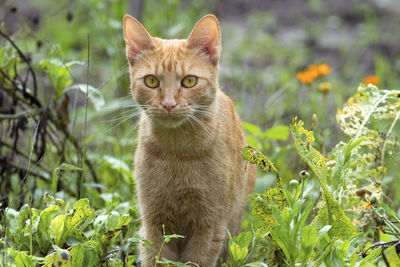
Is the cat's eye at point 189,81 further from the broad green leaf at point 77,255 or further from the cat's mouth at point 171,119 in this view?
the broad green leaf at point 77,255

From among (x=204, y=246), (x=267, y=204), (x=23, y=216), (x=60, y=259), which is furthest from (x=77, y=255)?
(x=267, y=204)

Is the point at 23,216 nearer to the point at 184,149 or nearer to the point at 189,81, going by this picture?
the point at 184,149

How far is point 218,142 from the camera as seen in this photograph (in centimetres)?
259

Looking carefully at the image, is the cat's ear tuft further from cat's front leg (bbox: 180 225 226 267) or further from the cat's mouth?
cat's front leg (bbox: 180 225 226 267)

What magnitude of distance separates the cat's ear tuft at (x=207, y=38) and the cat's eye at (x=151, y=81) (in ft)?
0.82

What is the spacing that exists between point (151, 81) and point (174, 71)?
12cm

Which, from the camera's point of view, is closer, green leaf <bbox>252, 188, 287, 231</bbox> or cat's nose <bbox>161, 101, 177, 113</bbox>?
green leaf <bbox>252, 188, 287, 231</bbox>

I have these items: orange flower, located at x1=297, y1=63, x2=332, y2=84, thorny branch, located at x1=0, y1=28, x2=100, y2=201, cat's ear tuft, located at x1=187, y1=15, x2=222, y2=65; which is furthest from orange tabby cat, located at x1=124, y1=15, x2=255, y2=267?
orange flower, located at x1=297, y1=63, x2=332, y2=84

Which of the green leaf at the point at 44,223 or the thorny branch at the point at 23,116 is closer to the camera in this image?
the green leaf at the point at 44,223

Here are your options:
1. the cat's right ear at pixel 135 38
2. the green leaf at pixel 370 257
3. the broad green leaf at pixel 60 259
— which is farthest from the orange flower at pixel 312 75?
the broad green leaf at pixel 60 259

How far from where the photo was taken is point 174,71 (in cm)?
247

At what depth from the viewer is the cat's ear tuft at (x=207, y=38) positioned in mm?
2545

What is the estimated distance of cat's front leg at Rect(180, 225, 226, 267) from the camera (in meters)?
2.53

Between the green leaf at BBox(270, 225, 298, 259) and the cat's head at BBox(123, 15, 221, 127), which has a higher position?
the cat's head at BBox(123, 15, 221, 127)
